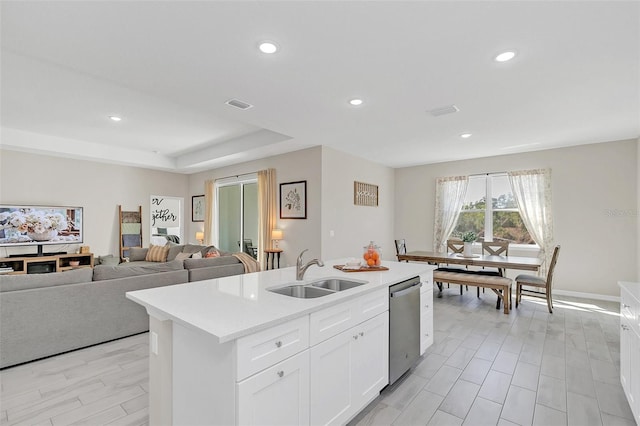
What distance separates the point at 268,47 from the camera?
225 cm

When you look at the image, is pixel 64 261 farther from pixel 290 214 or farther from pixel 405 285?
pixel 405 285

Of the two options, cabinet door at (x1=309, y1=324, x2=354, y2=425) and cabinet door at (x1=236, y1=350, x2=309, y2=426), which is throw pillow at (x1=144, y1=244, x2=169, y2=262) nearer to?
cabinet door at (x1=309, y1=324, x2=354, y2=425)

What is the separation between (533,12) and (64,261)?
7.87m

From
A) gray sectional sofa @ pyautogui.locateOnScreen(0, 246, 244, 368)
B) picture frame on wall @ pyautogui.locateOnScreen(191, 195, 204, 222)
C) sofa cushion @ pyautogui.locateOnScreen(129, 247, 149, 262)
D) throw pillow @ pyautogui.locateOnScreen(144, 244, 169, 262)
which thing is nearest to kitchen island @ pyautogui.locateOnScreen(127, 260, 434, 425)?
gray sectional sofa @ pyautogui.locateOnScreen(0, 246, 244, 368)

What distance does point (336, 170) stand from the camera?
5.55 meters

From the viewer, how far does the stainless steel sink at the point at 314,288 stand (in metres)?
2.14

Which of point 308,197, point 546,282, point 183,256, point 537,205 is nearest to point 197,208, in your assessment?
point 183,256

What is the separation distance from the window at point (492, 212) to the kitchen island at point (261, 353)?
16.1 feet

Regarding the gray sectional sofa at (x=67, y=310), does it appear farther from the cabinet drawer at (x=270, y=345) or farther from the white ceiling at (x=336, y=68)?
the cabinet drawer at (x=270, y=345)

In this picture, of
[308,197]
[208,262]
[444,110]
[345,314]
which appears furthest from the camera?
[308,197]

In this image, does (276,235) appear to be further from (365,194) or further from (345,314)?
(345,314)

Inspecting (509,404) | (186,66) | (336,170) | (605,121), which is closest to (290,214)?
(336,170)

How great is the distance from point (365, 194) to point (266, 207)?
208 cm

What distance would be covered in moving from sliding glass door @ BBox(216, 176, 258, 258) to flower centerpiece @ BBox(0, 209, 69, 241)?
120 inches
